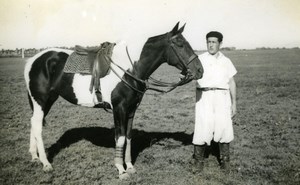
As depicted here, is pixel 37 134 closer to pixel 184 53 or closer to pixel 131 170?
pixel 131 170

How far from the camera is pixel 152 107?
1186cm

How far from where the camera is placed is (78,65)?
5.86 metres

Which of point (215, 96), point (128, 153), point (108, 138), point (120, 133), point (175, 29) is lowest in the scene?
point (108, 138)

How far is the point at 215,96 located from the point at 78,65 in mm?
2629

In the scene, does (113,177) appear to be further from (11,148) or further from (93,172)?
(11,148)

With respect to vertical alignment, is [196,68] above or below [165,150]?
above

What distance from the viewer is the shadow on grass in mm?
6988

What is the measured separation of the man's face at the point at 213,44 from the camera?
17.5ft

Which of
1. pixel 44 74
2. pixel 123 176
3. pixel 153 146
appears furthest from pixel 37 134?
pixel 153 146

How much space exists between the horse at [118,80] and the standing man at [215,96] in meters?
0.51

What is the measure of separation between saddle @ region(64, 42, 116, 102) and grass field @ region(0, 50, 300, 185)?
5.32 ft

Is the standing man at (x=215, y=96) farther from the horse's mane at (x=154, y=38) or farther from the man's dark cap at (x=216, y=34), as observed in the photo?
the horse's mane at (x=154, y=38)

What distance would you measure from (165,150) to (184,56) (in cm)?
271

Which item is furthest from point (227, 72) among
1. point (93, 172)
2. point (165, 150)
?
point (93, 172)
